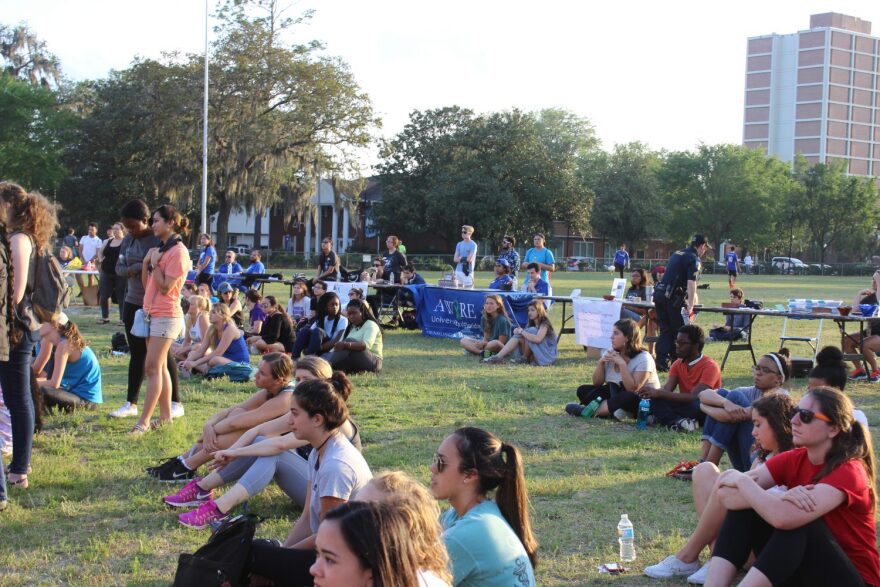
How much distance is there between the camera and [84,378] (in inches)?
335

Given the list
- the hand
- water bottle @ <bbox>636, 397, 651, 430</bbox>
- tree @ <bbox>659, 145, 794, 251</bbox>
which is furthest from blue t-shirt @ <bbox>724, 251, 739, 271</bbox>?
tree @ <bbox>659, 145, 794, 251</bbox>

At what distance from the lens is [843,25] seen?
407ft

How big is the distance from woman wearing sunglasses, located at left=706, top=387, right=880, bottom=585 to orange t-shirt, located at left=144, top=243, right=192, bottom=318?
505cm

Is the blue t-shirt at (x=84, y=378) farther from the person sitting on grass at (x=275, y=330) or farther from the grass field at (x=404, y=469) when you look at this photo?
the person sitting on grass at (x=275, y=330)

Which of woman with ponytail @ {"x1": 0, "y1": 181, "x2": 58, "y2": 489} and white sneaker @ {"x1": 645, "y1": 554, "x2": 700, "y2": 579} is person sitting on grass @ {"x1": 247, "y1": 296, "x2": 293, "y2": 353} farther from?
white sneaker @ {"x1": 645, "y1": 554, "x2": 700, "y2": 579}

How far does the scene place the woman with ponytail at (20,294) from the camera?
18.0ft

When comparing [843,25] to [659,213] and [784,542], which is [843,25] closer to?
[659,213]

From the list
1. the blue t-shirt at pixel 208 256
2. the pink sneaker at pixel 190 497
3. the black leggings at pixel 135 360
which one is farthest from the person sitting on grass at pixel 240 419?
the blue t-shirt at pixel 208 256

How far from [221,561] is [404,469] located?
9.68ft

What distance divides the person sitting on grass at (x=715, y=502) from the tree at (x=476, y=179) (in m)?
50.4

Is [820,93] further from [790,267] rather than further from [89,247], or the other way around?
[89,247]

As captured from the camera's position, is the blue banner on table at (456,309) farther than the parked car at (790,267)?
No

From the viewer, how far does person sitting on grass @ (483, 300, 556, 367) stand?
492 inches

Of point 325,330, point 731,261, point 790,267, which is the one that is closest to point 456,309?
point 325,330
